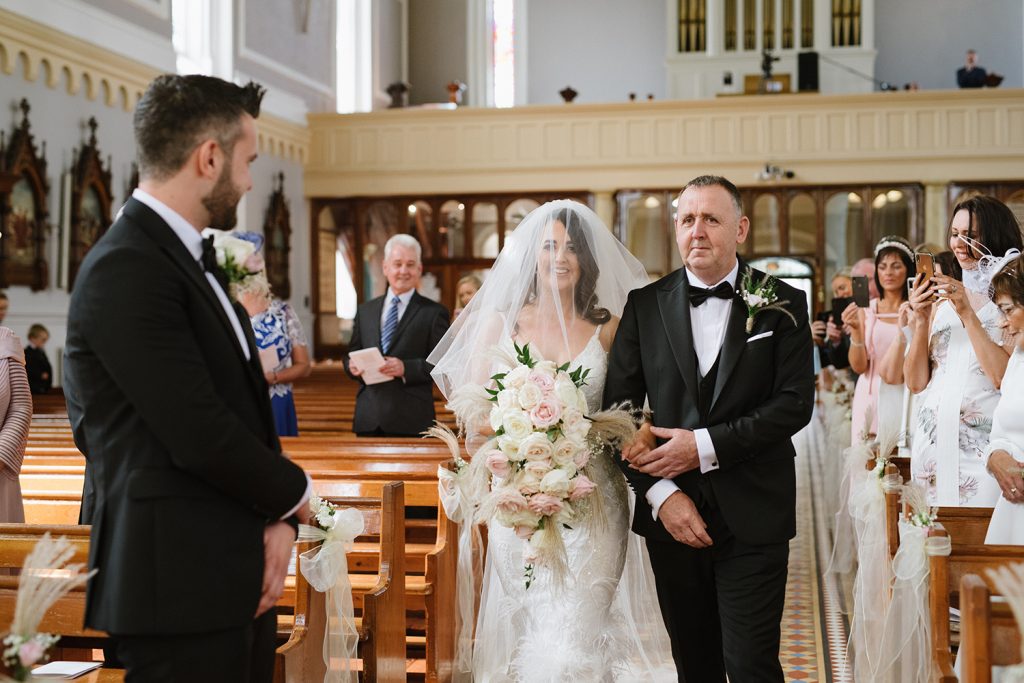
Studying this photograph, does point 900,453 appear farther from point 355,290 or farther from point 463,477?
point 355,290

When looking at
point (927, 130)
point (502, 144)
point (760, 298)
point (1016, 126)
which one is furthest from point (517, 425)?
point (1016, 126)

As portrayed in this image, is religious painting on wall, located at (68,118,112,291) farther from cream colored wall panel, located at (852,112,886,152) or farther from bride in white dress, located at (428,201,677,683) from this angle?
cream colored wall panel, located at (852,112,886,152)

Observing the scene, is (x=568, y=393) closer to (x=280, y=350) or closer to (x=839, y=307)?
(x=280, y=350)

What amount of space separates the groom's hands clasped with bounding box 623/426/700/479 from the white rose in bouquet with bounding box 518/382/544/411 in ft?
1.21

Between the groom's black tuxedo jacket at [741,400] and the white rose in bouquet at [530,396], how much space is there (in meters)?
0.34

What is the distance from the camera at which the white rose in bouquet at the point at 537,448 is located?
3.42m

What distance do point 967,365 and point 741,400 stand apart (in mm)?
1331

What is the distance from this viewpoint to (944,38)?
20.2 meters

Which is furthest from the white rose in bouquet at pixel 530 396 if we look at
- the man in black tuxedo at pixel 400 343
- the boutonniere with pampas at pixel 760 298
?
the man in black tuxedo at pixel 400 343

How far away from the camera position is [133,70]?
494 inches

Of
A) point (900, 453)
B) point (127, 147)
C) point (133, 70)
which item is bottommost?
point (900, 453)

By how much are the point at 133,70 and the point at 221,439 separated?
1163 centimetres

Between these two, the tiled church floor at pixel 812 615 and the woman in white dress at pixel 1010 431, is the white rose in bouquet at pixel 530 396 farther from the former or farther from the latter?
the tiled church floor at pixel 812 615

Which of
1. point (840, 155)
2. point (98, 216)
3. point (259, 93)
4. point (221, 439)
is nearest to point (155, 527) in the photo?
point (221, 439)
